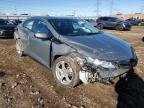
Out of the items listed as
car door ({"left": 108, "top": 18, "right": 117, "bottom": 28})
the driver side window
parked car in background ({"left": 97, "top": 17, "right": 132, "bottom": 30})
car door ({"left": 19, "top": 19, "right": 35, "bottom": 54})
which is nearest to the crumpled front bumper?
the driver side window

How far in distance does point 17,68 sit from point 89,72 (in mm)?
2759

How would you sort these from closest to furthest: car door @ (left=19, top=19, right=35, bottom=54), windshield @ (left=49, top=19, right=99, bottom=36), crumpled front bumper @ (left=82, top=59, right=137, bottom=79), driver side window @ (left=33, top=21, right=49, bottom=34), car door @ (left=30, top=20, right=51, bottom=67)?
crumpled front bumper @ (left=82, top=59, right=137, bottom=79) → car door @ (left=30, top=20, right=51, bottom=67) → windshield @ (left=49, top=19, right=99, bottom=36) → driver side window @ (left=33, top=21, right=49, bottom=34) → car door @ (left=19, top=19, right=35, bottom=54)

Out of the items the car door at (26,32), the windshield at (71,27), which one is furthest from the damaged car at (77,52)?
the car door at (26,32)

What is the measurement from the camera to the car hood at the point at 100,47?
4.90 m

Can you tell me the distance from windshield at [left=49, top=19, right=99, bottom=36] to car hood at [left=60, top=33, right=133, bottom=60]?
39 cm

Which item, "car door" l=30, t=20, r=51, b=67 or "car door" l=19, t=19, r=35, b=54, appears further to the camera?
"car door" l=19, t=19, r=35, b=54

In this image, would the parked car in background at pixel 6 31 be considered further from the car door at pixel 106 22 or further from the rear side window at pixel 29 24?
the car door at pixel 106 22

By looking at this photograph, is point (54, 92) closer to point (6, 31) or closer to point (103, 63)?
point (103, 63)

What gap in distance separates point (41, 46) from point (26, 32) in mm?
1250

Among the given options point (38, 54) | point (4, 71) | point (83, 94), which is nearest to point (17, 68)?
point (4, 71)

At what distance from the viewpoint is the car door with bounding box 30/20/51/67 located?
5.80 m

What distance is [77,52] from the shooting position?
5.02 metres

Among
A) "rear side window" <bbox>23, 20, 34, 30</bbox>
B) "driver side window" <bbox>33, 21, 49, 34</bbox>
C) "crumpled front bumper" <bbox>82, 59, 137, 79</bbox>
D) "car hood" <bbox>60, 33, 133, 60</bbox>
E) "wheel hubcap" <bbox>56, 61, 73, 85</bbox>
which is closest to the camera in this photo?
"crumpled front bumper" <bbox>82, 59, 137, 79</bbox>

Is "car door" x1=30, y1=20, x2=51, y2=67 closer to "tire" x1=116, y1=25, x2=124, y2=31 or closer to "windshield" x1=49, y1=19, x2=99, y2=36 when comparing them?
"windshield" x1=49, y1=19, x2=99, y2=36
